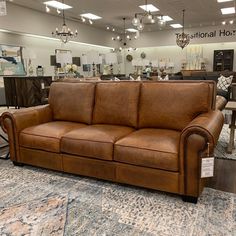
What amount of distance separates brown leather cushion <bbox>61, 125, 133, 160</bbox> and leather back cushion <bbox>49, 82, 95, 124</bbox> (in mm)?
434

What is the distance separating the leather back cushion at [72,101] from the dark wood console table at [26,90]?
4.38 metres

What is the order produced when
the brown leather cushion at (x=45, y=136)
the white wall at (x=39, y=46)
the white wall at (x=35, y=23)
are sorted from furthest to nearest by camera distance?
the white wall at (x=39, y=46) < the white wall at (x=35, y=23) < the brown leather cushion at (x=45, y=136)

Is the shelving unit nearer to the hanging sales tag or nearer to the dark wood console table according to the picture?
the dark wood console table

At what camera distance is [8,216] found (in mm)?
1872

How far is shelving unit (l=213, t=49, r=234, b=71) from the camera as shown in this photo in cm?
1130

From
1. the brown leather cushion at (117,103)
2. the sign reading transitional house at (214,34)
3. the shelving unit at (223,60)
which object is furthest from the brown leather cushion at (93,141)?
the sign reading transitional house at (214,34)

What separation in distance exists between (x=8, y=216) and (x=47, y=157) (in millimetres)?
808

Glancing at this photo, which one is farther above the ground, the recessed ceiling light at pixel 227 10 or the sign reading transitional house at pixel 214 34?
the recessed ceiling light at pixel 227 10

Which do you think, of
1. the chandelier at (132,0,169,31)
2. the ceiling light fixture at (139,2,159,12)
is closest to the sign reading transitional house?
the chandelier at (132,0,169,31)

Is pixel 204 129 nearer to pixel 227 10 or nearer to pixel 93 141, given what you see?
pixel 93 141

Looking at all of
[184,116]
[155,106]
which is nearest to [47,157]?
[155,106]

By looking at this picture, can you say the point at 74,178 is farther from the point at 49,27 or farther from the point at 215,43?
the point at 215,43

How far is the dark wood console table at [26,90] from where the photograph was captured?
7293mm

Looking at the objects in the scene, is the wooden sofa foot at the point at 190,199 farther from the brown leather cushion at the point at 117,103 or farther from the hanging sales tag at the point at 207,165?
the brown leather cushion at the point at 117,103
